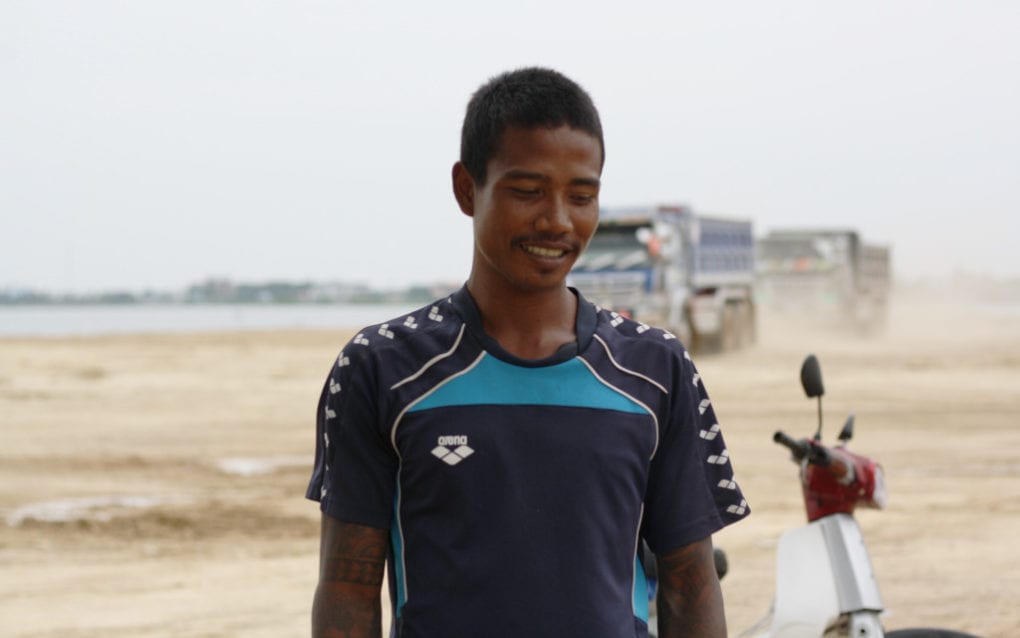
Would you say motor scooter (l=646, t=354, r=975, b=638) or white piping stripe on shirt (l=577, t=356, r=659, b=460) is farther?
motor scooter (l=646, t=354, r=975, b=638)

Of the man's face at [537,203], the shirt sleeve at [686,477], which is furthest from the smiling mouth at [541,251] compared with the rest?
the shirt sleeve at [686,477]

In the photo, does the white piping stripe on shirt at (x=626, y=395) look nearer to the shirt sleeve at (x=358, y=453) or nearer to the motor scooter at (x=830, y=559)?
the shirt sleeve at (x=358, y=453)

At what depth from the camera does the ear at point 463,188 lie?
2.19 m

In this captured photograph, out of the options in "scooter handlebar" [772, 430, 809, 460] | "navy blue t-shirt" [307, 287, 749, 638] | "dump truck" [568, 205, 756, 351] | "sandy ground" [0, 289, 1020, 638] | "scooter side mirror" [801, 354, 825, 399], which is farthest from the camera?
"dump truck" [568, 205, 756, 351]


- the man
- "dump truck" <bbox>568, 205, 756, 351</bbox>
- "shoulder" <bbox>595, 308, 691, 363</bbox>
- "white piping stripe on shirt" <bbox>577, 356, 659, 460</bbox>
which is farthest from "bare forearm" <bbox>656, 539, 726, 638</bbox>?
"dump truck" <bbox>568, 205, 756, 351</bbox>

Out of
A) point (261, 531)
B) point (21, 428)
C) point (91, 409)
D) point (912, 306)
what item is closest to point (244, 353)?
point (91, 409)

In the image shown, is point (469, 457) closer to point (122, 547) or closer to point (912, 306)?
point (122, 547)

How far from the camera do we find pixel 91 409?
1777cm

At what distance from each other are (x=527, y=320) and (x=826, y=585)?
2124 millimetres

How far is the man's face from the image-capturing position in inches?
81.3

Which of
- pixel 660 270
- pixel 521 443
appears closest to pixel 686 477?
pixel 521 443

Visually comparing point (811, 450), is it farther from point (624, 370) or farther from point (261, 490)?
point (261, 490)

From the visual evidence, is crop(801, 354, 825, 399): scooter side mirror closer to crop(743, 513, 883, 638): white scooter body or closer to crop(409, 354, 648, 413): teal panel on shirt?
crop(743, 513, 883, 638): white scooter body

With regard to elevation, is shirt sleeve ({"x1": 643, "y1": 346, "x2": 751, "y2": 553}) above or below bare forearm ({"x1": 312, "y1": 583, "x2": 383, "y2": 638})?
above
